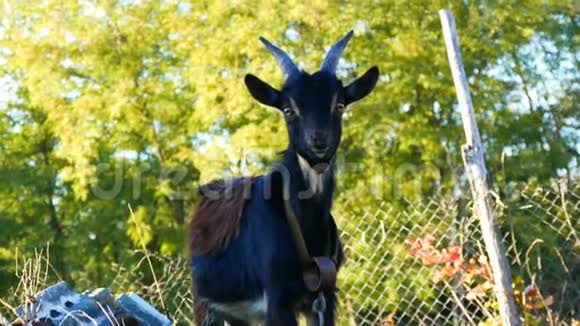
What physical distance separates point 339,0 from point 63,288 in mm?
9273

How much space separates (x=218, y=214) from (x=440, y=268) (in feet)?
15.8

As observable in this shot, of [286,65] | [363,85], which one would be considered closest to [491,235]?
[363,85]

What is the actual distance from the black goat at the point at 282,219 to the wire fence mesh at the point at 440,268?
0.47 metres

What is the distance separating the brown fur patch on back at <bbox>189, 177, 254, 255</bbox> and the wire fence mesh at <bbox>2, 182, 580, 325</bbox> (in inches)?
15.8

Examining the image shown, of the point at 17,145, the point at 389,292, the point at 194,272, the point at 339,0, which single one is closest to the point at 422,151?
the point at 339,0

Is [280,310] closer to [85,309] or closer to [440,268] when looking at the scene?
[85,309]

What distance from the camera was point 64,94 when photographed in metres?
15.5

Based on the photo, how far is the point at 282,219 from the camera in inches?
164

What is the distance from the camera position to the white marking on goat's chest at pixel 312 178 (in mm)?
4078

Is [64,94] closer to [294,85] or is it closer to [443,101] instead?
[443,101]
